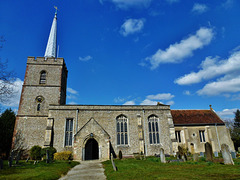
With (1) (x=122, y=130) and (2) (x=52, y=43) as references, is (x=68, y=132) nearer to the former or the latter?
(1) (x=122, y=130)

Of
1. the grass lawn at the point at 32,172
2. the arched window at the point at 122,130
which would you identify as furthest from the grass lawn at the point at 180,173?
the arched window at the point at 122,130

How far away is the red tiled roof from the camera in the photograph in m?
25.8

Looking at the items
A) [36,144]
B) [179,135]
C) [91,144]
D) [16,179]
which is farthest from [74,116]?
[179,135]

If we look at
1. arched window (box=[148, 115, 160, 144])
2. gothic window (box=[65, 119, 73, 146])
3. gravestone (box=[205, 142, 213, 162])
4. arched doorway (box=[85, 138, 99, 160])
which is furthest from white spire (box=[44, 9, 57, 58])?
gravestone (box=[205, 142, 213, 162])

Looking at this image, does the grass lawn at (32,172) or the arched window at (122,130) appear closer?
the grass lawn at (32,172)

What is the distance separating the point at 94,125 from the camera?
20047 mm

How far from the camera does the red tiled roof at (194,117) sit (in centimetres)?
2583

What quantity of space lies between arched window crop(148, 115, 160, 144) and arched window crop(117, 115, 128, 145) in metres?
3.59

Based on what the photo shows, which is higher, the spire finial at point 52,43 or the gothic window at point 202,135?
the spire finial at point 52,43

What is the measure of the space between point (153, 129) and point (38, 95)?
59.7ft

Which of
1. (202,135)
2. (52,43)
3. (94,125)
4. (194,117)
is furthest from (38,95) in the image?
(202,135)

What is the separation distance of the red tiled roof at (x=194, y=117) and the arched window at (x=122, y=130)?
857 centimetres

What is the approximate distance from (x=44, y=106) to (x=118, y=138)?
39.4 feet

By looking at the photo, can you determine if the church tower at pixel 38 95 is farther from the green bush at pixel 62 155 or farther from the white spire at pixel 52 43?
the green bush at pixel 62 155
